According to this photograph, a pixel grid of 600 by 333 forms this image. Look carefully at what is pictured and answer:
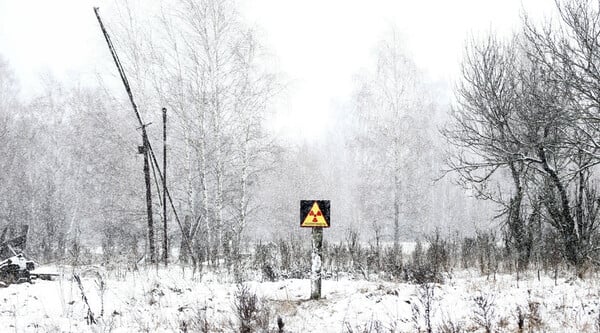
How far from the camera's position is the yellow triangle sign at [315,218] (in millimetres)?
6801

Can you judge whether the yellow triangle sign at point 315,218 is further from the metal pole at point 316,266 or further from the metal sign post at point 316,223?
the metal pole at point 316,266

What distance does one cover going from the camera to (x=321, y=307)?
20.5 ft

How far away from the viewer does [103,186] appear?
67.4 feet

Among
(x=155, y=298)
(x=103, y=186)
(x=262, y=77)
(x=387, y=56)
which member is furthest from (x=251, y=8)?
(x=155, y=298)

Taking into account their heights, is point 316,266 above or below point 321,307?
above

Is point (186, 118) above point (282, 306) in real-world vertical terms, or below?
above

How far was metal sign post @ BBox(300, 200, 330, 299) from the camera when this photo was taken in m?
6.80

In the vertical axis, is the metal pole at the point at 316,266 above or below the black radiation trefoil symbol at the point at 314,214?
below

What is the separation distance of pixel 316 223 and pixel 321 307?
3.84 ft

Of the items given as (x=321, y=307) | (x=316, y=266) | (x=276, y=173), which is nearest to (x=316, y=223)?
(x=316, y=266)

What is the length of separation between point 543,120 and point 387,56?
40.2 feet

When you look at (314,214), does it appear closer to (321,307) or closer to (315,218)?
(315,218)

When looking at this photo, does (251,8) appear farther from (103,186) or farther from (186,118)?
(103,186)

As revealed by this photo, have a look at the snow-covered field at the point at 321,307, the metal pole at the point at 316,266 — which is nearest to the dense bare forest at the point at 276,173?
the snow-covered field at the point at 321,307
